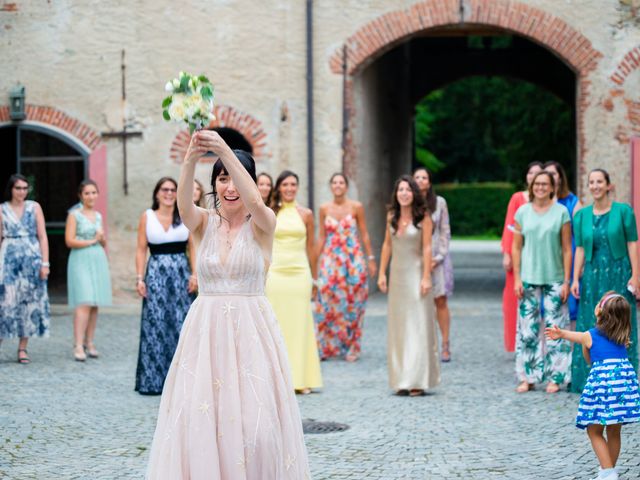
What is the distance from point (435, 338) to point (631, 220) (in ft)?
6.26

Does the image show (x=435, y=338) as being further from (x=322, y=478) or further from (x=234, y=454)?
(x=234, y=454)

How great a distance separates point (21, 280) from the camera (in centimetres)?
1158

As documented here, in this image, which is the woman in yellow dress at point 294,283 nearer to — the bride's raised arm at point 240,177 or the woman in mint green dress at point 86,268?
the woman in mint green dress at point 86,268

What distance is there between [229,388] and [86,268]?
23.5 ft

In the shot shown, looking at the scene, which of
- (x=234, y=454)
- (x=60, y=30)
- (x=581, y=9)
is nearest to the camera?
(x=234, y=454)

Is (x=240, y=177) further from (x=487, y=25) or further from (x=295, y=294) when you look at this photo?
(x=487, y=25)

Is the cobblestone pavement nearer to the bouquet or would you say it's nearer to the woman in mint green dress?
the woman in mint green dress

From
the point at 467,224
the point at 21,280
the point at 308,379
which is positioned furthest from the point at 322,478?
the point at 467,224

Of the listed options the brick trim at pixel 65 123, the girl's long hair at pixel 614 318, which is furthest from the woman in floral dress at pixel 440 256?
the brick trim at pixel 65 123

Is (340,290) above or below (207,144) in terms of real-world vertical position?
below

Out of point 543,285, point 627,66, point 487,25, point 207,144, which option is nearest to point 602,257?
point 543,285

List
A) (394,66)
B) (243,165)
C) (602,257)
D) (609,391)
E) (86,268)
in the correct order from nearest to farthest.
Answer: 1. (243,165)
2. (609,391)
3. (602,257)
4. (86,268)
5. (394,66)

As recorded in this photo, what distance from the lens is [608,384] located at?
6.07 meters

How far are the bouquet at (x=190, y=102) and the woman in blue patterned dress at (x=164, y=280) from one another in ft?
15.8
